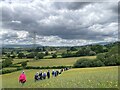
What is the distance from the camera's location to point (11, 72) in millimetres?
72000

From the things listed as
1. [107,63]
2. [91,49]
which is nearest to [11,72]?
[107,63]

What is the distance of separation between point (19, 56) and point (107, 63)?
33102 millimetres

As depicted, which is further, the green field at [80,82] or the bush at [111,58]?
the bush at [111,58]

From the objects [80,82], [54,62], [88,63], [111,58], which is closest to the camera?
[80,82]

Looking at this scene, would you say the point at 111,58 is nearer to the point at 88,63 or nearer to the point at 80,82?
the point at 88,63

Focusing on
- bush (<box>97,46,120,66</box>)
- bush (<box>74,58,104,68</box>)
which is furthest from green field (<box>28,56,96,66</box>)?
bush (<box>97,46,120,66</box>)

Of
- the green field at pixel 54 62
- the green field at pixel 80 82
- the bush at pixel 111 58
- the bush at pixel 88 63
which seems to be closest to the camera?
the green field at pixel 80 82

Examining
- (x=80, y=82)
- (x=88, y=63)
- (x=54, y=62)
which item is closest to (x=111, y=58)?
(x=88, y=63)

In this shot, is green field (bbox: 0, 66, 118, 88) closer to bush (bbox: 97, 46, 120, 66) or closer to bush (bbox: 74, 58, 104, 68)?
bush (bbox: 97, 46, 120, 66)

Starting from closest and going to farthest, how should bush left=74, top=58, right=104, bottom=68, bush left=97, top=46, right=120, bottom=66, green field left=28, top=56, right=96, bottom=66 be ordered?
bush left=97, top=46, right=120, bottom=66 < bush left=74, top=58, right=104, bottom=68 < green field left=28, top=56, right=96, bottom=66

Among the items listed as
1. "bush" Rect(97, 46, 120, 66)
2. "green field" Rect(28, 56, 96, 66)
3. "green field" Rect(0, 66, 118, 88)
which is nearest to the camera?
"green field" Rect(0, 66, 118, 88)

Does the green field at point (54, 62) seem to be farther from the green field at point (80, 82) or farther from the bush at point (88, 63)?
the green field at point (80, 82)

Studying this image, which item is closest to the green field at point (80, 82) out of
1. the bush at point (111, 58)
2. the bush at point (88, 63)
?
the bush at point (111, 58)

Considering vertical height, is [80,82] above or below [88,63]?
above
